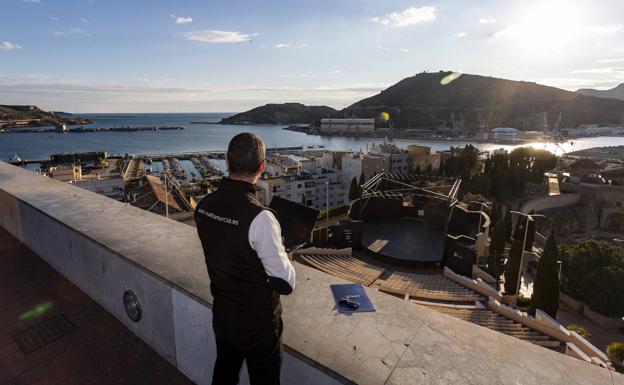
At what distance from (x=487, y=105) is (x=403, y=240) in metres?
132

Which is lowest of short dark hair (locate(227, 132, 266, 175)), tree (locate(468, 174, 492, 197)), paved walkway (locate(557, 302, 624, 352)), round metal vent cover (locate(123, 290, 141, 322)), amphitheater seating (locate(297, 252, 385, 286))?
paved walkway (locate(557, 302, 624, 352))

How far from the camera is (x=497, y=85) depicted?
446ft

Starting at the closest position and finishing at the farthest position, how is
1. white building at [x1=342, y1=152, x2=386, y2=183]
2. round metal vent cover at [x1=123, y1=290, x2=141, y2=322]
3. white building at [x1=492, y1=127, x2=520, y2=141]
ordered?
round metal vent cover at [x1=123, y1=290, x2=141, y2=322] → white building at [x1=342, y1=152, x2=386, y2=183] → white building at [x1=492, y1=127, x2=520, y2=141]

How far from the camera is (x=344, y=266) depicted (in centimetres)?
1341

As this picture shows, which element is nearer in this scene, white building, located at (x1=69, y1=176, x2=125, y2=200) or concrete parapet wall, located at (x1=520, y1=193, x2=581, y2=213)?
white building, located at (x1=69, y1=176, x2=125, y2=200)

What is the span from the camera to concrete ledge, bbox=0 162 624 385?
130 centimetres

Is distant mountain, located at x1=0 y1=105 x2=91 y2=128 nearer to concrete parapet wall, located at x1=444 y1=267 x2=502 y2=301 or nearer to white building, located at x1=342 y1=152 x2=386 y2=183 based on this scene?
white building, located at x1=342 y1=152 x2=386 y2=183

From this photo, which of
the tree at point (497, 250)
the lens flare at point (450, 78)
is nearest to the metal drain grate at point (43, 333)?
the tree at point (497, 250)

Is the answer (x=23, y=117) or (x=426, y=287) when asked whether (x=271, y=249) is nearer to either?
(x=426, y=287)

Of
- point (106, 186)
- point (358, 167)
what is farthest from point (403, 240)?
point (106, 186)

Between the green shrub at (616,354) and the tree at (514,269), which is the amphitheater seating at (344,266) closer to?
the tree at (514,269)

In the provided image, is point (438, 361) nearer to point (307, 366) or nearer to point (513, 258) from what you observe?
point (307, 366)

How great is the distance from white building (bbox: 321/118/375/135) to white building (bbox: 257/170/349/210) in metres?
86.8

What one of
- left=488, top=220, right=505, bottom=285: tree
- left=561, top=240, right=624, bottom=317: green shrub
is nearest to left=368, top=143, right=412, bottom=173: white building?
left=561, top=240, right=624, bottom=317: green shrub
